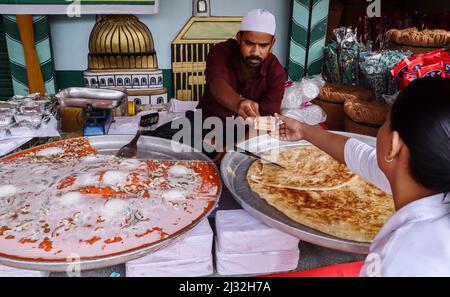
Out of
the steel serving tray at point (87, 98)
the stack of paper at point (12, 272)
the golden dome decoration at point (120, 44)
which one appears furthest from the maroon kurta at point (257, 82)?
the golden dome decoration at point (120, 44)

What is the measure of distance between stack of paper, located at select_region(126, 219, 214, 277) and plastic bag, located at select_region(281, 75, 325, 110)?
196 cm

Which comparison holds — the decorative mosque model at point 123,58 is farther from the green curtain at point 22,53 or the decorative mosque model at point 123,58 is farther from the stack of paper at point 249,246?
the stack of paper at point 249,246

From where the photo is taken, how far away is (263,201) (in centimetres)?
114

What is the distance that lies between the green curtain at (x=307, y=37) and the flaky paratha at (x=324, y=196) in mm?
2497

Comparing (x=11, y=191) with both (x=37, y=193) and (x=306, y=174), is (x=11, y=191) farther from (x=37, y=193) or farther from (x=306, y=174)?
(x=306, y=174)

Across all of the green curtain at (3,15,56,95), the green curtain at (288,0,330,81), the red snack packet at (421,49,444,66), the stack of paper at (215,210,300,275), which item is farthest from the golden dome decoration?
the stack of paper at (215,210,300,275)

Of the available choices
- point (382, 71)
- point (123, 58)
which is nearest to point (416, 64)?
point (382, 71)

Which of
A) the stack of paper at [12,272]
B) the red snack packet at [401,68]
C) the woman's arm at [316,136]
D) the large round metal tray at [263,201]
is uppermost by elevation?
the red snack packet at [401,68]

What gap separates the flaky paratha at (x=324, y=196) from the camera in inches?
40.9

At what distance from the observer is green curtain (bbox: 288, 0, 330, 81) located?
3650 mm

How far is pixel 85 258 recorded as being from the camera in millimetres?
831

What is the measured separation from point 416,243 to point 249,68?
1607mm

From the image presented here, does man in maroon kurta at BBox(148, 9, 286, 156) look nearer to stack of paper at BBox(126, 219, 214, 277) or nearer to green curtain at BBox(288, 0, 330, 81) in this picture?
stack of paper at BBox(126, 219, 214, 277)
